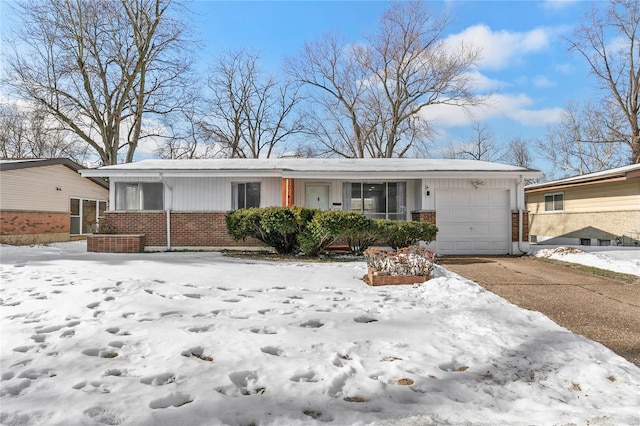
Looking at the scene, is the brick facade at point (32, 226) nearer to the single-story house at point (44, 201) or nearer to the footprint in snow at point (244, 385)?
the single-story house at point (44, 201)

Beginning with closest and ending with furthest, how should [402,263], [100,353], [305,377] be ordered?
[305,377]
[100,353]
[402,263]

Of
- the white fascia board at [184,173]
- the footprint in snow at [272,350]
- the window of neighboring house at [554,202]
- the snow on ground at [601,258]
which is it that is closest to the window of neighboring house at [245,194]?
the white fascia board at [184,173]

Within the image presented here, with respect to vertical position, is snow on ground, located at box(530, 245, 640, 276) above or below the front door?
below

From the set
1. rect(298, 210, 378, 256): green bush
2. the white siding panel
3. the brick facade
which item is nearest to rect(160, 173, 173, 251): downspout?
rect(298, 210, 378, 256): green bush

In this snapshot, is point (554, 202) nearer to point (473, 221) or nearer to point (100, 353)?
point (473, 221)

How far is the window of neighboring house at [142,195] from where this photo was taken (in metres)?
11.9

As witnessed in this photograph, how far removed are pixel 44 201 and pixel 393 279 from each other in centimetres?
1639

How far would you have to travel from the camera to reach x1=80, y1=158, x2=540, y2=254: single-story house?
11.5 m

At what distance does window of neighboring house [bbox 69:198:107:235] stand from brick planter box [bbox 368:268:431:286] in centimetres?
1577

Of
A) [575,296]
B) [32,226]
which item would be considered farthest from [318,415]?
[32,226]

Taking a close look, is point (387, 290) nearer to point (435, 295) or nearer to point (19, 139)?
point (435, 295)

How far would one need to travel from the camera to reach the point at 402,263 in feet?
20.1

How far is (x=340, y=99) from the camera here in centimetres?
2803

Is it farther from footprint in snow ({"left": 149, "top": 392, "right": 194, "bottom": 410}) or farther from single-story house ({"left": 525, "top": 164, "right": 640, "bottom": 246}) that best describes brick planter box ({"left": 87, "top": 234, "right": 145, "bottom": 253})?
single-story house ({"left": 525, "top": 164, "right": 640, "bottom": 246})
